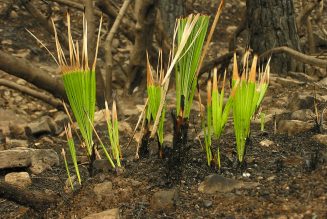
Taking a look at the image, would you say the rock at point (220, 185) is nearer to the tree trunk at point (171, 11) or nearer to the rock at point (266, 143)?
the rock at point (266, 143)

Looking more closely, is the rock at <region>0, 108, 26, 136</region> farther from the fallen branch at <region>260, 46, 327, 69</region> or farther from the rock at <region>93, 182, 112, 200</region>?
the rock at <region>93, 182, 112, 200</region>

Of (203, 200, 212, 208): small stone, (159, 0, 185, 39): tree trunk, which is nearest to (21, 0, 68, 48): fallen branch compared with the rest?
(159, 0, 185, 39): tree trunk

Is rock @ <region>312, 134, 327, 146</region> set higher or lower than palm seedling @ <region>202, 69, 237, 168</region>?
lower

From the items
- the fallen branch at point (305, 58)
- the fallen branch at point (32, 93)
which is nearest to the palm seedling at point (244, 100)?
the fallen branch at point (305, 58)

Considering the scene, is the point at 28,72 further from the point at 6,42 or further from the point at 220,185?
the point at 6,42

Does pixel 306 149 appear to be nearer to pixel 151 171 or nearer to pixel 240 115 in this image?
pixel 240 115

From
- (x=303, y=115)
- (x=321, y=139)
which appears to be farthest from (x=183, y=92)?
(x=303, y=115)
